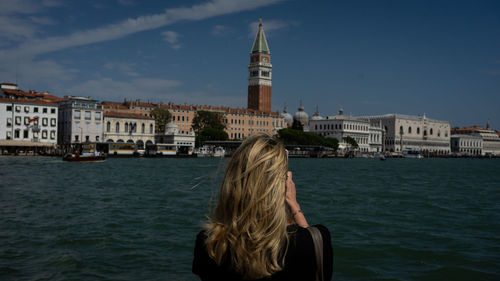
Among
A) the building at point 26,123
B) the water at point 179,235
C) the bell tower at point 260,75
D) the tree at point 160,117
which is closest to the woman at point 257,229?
the water at point 179,235

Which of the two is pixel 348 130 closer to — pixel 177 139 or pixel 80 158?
pixel 177 139

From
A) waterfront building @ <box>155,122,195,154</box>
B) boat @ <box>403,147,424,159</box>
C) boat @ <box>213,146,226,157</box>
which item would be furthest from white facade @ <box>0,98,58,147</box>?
boat @ <box>403,147,424,159</box>

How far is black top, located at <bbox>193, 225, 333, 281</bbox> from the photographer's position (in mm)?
1767

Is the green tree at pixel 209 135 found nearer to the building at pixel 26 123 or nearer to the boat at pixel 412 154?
the building at pixel 26 123

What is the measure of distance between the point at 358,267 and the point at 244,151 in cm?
549

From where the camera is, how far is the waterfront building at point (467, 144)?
412 feet

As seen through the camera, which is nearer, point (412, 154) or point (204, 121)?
point (204, 121)

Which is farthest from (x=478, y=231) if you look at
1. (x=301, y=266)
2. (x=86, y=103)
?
(x=86, y=103)

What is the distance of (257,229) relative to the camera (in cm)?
174

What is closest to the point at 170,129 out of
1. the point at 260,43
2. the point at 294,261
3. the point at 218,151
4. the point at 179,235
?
the point at 218,151

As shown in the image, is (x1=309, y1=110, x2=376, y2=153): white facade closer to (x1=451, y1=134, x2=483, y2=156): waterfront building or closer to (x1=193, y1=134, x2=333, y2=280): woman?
(x1=451, y1=134, x2=483, y2=156): waterfront building

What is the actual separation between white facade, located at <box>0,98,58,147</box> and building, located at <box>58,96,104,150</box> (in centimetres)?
199

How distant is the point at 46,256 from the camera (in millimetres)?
6859

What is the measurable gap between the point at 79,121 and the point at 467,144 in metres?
105
